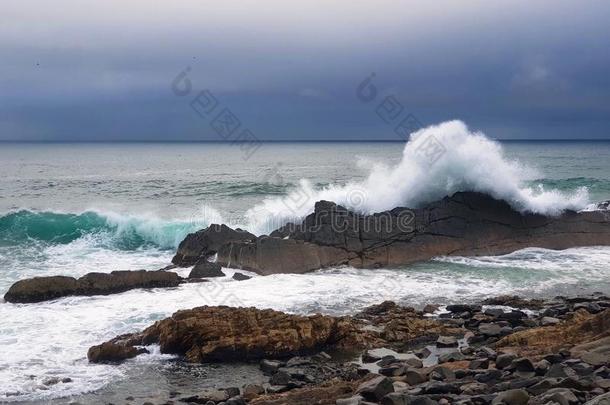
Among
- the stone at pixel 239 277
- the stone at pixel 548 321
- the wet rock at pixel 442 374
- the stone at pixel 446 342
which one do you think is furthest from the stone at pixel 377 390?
the stone at pixel 239 277

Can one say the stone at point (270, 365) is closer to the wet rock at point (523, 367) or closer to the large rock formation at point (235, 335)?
the large rock formation at point (235, 335)

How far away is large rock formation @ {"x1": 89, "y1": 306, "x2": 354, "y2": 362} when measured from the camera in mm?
10781

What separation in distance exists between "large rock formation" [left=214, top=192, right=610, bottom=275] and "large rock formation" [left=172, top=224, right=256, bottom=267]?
206mm

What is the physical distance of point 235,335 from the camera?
36.0 feet

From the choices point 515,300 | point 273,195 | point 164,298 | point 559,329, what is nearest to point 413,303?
point 515,300

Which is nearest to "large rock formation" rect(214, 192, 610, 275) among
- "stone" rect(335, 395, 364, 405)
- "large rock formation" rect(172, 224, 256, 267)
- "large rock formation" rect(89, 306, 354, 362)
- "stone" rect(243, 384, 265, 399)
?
"large rock formation" rect(172, 224, 256, 267)

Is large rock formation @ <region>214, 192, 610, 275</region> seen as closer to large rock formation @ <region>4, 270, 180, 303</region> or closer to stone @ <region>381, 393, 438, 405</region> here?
large rock formation @ <region>4, 270, 180, 303</region>

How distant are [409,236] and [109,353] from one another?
9.51 meters

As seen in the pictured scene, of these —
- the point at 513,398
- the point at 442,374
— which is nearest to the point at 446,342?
the point at 442,374

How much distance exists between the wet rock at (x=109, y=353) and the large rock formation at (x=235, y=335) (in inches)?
0.6

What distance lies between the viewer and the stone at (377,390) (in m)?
8.06

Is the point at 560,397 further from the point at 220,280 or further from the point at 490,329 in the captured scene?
the point at 220,280

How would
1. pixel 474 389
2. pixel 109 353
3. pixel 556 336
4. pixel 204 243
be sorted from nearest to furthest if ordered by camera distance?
pixel 474 389 → pixel 556 336 → pixel 109 353 → pixel 204 243

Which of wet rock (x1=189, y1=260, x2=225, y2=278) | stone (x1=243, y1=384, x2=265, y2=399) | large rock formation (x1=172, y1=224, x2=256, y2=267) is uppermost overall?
large rock formation (x1=172, y1=224, x2=256, y2=267)
